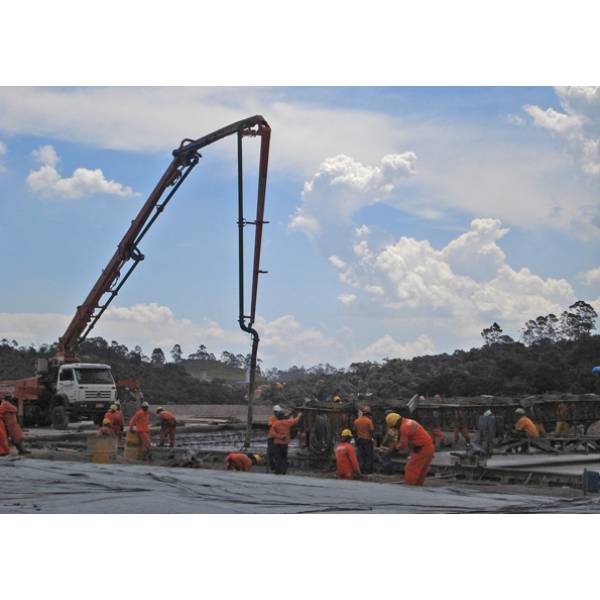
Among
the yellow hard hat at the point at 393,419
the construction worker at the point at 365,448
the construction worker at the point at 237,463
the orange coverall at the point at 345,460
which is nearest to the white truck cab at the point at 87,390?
the construction worker at the point at 237,463

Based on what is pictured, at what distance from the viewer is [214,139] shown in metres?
26.0

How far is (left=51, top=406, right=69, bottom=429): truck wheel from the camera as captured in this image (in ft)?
94.6

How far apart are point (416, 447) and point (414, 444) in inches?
3.4

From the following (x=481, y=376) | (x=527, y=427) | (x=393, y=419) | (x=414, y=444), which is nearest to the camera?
(x=393, y=419)

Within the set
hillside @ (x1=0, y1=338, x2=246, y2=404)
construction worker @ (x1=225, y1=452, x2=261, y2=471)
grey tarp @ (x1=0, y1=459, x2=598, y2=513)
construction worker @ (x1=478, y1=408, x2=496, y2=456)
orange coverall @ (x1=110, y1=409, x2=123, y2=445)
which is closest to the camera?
grey tarp @ (x1=0, y1=459, x2=598, y2=513)

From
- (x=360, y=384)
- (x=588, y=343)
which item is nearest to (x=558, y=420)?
(x=588, y=343)

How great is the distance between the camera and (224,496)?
39.2 ft

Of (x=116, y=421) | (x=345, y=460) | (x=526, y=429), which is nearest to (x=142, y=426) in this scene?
(x=116, y=421)

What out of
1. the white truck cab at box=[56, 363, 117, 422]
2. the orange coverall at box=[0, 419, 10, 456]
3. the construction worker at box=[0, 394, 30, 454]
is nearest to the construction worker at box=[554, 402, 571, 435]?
the construction worker at box=[0, 394, 30, 454]

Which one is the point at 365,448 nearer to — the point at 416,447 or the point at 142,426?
the point at 416,447

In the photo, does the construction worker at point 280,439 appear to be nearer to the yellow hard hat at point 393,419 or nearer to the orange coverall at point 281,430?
the orange coverall at point 281,430

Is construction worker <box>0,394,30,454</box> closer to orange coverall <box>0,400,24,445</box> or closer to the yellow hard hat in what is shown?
orange coverall <box>0,400,24,445</box>

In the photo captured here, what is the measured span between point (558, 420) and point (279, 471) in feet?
32.2

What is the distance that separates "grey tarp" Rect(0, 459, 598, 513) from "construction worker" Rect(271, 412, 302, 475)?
2.07 meters
